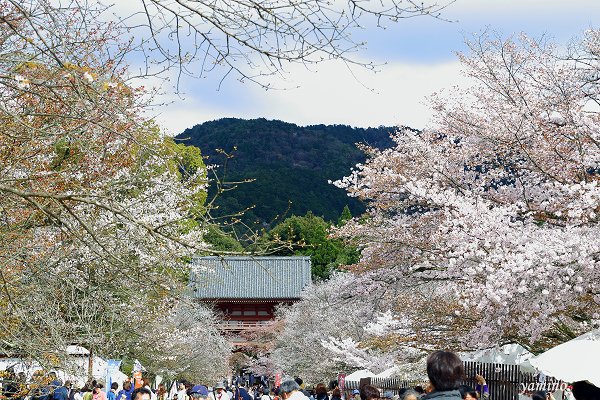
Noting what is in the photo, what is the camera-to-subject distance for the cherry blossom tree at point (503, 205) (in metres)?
10.5

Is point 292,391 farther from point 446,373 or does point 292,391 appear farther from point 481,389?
point 481,389

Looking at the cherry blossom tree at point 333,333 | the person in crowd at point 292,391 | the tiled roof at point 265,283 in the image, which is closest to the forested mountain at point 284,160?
the tiled roof at point 265,283

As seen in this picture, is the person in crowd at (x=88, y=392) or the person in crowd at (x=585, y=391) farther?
the person in crowd at (x=88, y=392)

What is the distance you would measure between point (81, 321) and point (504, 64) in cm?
784

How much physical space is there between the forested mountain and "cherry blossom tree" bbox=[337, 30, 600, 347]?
58.3 meters

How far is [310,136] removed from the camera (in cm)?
12612

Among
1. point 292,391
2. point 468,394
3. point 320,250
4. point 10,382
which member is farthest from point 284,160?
point 468,394

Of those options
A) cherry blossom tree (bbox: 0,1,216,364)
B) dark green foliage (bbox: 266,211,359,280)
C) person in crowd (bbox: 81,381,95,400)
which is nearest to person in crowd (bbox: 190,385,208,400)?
cherry blossom tree (bbox: 0,1,216,364)

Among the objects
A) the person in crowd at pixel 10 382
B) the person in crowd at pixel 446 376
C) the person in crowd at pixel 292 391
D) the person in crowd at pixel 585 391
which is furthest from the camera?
the person in crowd at pixel 10 382

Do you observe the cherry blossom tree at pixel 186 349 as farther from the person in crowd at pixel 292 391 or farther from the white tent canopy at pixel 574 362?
the white tent canopy at pixel 574 362

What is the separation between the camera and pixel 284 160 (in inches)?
4793

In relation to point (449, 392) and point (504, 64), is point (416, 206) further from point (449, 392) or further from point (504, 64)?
point (449, 392)

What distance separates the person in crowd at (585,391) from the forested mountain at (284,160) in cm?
6829

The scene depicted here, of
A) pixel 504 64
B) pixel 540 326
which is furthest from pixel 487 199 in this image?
pixel 540 326
